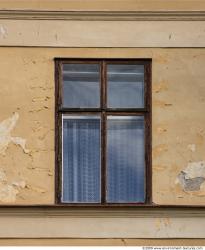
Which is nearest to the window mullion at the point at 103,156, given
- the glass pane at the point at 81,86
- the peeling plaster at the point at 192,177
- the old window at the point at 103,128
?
the old window at the point at 103,128

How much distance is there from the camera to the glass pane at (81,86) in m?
9.82

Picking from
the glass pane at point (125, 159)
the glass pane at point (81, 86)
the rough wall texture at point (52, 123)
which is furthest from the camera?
the glass pane at point (81, 86)

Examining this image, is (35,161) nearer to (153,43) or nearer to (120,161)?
(120,161)

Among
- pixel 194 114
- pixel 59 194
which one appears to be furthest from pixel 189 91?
pixel 59 194

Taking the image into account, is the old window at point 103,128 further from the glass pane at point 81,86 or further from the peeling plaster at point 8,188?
the peeling plaster at point 8,188

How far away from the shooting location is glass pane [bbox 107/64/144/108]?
984cm

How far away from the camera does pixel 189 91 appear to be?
977 cm

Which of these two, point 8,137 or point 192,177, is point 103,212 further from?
point 8,137

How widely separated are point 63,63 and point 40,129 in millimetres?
670

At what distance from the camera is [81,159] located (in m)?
9.78

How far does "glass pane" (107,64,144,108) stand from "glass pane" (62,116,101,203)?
0.91 feet

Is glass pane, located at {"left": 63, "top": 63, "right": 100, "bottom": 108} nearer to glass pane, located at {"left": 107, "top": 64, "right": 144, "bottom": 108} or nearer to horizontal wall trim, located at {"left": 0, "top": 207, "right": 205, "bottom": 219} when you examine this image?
glass pane, located at {"left": 107, "top": 64, "right": 144, "bottom": 108}

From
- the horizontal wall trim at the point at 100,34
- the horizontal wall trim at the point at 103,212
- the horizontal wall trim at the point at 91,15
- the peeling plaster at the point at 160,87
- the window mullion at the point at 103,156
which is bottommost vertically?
the horizontal wall trim at the point at 103,212

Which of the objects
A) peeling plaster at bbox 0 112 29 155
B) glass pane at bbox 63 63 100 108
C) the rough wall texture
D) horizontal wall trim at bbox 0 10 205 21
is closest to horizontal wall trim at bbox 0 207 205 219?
the rough wall texture
